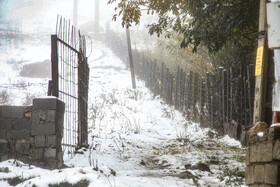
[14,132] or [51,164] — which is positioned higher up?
[14,132]

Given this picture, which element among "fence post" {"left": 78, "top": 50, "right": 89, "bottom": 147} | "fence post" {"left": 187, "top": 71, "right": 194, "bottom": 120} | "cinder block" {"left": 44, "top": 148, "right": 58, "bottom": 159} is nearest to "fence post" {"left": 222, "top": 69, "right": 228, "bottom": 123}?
"fence post" {"left": 187, "top": 71, "right": 194, "bottom": 120}

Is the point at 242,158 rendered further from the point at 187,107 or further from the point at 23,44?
the point at 23,44

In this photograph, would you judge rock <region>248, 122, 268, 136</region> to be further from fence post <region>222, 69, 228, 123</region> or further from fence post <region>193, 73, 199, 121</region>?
fence post <region>193, 73, 199, 121</region>

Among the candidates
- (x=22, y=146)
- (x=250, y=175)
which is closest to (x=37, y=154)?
A: (x=22, y=146)

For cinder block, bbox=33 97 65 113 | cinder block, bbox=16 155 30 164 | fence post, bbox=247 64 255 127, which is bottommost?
cinder block, bbox=16 155 30 164

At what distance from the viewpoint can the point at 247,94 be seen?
762 centimetres

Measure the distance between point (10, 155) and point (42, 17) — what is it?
44.6m

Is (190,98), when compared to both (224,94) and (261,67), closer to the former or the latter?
(224,94)

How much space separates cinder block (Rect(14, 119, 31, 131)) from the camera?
18.5 feet

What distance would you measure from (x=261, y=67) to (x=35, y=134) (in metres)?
4.01

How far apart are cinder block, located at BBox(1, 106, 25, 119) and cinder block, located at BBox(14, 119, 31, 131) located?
0.09m

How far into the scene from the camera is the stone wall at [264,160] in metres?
3.36

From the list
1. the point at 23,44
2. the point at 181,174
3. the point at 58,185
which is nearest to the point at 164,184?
the point at 181,174

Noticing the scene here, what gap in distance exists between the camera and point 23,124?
5.65 metres
